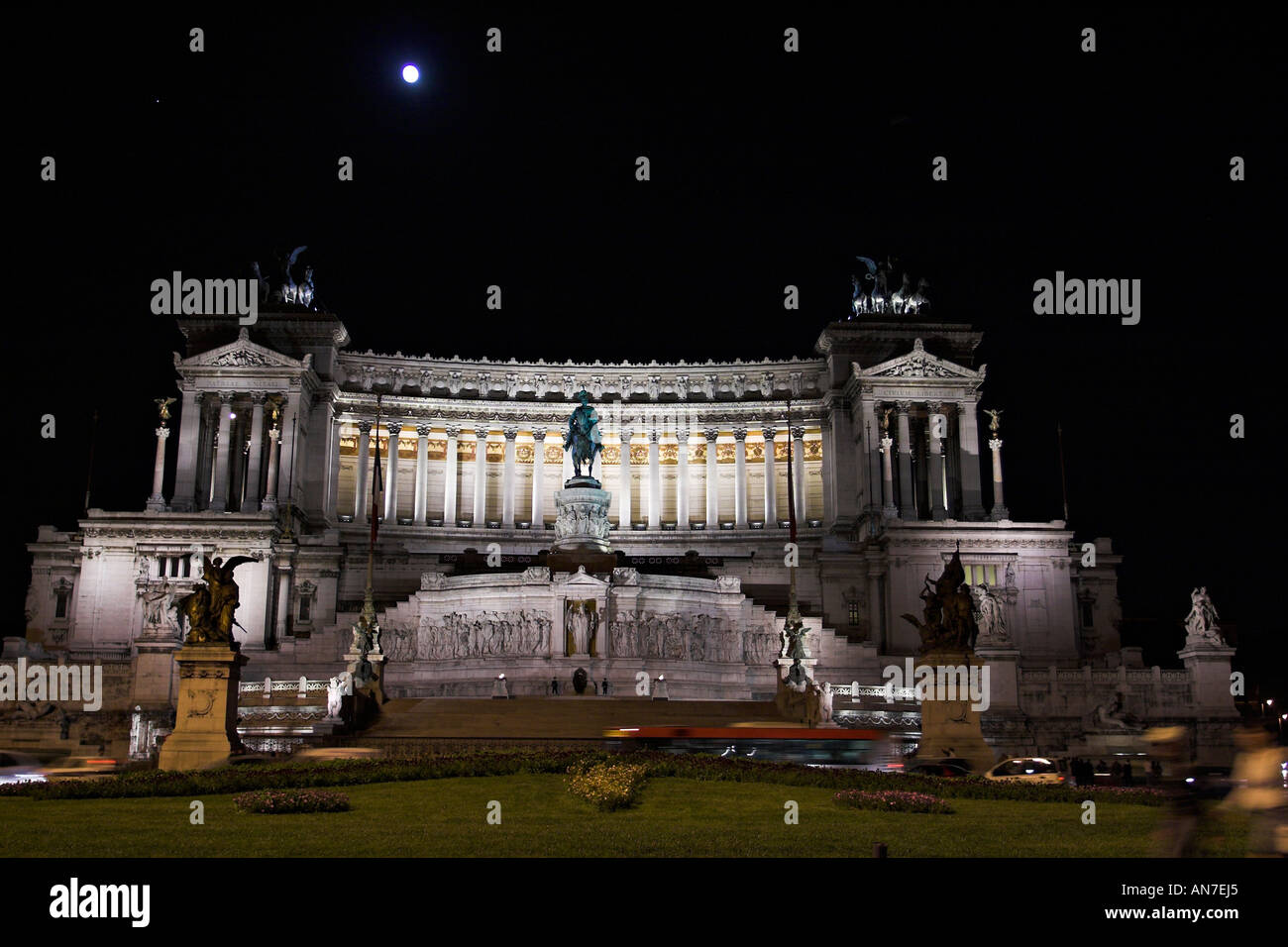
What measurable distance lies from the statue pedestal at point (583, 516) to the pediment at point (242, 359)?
2621 cm

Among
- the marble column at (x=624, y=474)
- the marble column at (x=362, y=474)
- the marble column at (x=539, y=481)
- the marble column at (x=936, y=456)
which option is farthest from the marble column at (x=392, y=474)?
the marble column at (x=936, y=456)

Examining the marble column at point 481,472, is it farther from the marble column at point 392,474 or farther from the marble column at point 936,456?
the marble column at point 936,456

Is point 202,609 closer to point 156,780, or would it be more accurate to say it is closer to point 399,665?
point 156,780

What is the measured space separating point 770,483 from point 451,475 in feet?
77.2

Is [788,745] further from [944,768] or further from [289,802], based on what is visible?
[289,802]

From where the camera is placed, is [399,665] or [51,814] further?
[399,665]

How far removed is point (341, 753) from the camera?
35031 mm

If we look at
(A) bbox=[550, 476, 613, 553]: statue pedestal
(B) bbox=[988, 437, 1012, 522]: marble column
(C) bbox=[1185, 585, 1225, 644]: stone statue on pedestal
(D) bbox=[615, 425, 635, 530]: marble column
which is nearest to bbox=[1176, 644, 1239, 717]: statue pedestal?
(C) bbox=[1185, 585, 1225, 644]: stone statue on pedestal

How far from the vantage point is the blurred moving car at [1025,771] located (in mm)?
30234

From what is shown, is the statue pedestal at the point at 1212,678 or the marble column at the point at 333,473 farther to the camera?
the marble column at the point at 333,473
